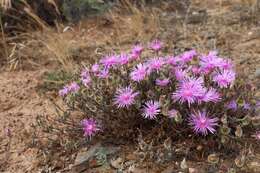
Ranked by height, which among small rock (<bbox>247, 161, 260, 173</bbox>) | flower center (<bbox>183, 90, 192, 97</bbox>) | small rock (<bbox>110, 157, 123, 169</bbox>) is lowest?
small rock (<bbox>110, 157, 123, 169</bbox>)

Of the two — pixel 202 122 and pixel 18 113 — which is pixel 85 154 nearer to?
pixel 202 122

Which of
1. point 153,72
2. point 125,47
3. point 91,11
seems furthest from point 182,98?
point 91,11

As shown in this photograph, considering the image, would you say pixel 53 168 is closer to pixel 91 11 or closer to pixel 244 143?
pixel 244 143

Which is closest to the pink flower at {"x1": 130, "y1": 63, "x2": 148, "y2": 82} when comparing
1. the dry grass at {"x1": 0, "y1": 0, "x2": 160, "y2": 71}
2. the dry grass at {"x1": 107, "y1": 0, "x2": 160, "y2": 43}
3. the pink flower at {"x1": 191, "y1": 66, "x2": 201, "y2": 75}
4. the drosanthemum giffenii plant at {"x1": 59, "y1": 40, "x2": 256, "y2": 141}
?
the drosanthemum giffenii plant at {"x1": 59, "y1": 40, "x2": 256, "y2": 141}

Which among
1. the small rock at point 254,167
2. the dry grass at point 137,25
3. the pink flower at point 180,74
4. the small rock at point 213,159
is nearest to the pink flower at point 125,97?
the pink flower at point 180,74

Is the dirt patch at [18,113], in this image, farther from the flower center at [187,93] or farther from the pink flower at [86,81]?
the flower center at [187,93]

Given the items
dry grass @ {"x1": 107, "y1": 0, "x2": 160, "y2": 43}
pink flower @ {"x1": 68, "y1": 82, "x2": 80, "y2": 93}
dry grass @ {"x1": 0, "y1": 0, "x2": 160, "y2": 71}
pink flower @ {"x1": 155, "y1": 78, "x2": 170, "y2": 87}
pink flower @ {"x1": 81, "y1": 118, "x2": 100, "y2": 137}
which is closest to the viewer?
pink flower @ {"x1": 155, "y1": 78, "x2": 170, "y2": 87}

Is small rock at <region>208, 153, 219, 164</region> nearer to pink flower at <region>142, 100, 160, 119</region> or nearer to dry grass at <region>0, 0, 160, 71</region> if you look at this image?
pink flower at <region>142, 100, 160, 119</region>
